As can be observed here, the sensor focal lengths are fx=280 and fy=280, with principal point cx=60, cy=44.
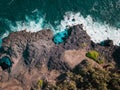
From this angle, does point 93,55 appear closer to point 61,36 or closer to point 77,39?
point 77,39

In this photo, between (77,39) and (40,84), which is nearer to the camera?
(40,84)

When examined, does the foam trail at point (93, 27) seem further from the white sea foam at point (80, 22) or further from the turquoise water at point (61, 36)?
the turquoise water at point (61, 36)

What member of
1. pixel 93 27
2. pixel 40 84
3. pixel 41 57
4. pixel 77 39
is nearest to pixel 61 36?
pixel 77 39

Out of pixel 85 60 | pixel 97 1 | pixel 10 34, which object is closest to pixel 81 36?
pixel 85 60

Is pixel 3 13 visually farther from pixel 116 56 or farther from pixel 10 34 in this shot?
pixel 116 56

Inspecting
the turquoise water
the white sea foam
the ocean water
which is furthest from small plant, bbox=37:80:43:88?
the white sea foam

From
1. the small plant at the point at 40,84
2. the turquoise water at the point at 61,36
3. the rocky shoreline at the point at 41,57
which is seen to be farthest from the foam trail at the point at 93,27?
the small plant at the point at 40,84

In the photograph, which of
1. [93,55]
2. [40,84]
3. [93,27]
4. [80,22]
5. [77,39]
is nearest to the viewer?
[40,84]
